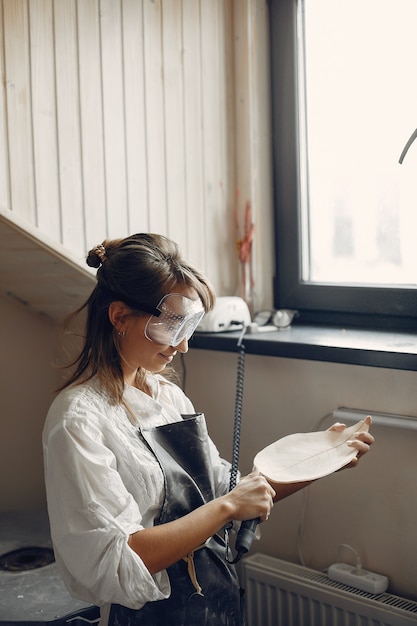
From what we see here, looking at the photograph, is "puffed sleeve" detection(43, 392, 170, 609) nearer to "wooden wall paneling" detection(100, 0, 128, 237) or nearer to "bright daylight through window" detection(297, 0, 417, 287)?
"wooden wall paneling" detection(100, 0, 128, 237)

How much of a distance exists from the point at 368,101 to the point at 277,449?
1.10 metres

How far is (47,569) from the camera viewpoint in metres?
2.03

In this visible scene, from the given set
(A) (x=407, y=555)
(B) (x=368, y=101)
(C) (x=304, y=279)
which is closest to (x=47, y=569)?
(A) (x=407, y=555)

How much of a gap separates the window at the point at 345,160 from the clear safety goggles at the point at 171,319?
0.85m

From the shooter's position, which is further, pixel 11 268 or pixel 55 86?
pixel 11 268

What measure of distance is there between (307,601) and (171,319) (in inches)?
36.8

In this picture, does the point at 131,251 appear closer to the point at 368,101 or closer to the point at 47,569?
the point at 47,569

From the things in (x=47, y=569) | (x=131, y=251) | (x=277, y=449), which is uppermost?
(x=131, y=251)

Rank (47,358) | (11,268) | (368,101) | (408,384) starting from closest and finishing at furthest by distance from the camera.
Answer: (408,384), (11,268), (368,101), (47,358)

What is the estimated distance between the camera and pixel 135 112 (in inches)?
84.8

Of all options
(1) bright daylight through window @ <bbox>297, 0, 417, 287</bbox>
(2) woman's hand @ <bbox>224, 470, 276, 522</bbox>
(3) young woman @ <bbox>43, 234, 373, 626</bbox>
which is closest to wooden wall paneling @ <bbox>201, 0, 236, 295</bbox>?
(1) bright daylight through window @ <bbox>297, 0, 417, 287</bbox>

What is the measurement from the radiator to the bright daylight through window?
84 cm

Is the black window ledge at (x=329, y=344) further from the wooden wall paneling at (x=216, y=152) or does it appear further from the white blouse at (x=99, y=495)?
the white blouse at (x=99, y=495)

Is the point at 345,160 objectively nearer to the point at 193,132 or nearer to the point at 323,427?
the point at 193,132
